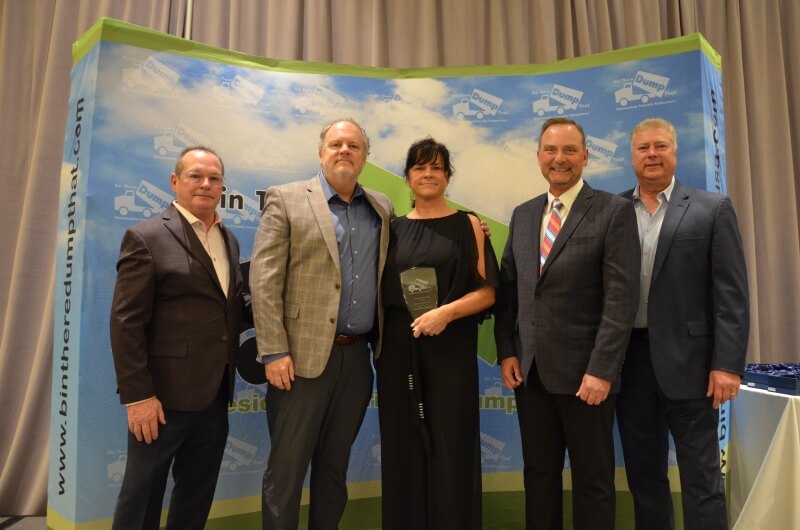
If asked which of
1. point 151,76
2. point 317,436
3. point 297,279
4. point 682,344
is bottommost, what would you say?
point 317,436

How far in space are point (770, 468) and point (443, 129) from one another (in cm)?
233

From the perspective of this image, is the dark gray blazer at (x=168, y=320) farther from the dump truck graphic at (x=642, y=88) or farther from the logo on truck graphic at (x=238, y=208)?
the dump truck graphic at (x=642, y=88)

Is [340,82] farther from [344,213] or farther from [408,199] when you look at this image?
[344,213]

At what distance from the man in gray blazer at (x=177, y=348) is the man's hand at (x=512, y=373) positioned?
3.60 feet

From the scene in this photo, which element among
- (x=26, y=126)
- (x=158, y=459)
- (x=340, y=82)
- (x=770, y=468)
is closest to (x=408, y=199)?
(x=340, y=82)

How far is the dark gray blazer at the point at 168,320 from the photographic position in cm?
195

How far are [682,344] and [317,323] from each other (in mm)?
1424

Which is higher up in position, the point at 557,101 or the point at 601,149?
the point at 557,101

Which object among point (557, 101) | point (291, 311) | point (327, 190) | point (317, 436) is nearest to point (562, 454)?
point (317, 436)

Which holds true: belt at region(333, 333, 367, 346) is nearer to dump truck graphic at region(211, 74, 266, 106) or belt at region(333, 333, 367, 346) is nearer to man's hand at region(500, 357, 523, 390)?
man's hand at region(500, 357, 523, 390)

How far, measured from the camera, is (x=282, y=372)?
2.05 m

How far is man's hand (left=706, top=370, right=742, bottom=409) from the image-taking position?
6.75 ft

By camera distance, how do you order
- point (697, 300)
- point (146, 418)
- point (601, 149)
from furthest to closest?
point (601, 149) → point (697, 300) → point (146, 418)

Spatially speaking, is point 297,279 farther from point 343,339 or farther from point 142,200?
point 142,200
